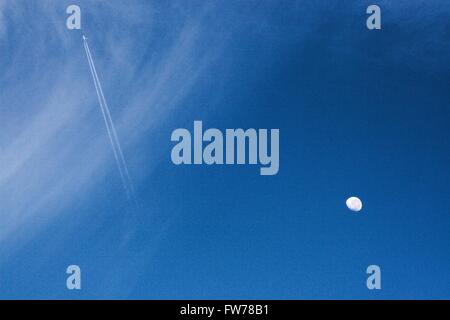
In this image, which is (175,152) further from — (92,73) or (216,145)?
(92,73)
